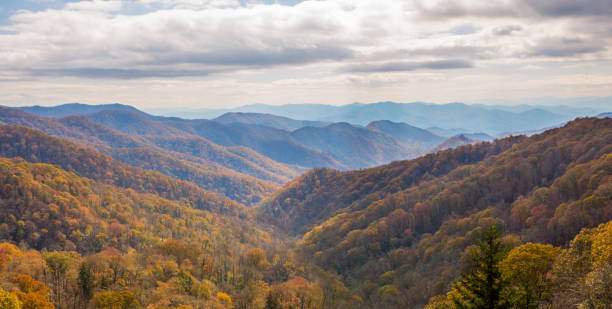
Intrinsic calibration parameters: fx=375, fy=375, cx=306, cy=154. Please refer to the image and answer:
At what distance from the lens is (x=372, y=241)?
476ft

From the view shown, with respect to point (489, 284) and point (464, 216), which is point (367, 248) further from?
point (489, 284)

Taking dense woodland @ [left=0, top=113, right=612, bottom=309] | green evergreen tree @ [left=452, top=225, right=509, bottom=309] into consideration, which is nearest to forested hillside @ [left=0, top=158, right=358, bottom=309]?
dense woodland @ [left=0, top=113, right=612, bottom=309]

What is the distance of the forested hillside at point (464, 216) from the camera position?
8575 centimetres

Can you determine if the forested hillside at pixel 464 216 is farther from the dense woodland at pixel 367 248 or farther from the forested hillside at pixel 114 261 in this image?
the forested hillside at pixel 114 261

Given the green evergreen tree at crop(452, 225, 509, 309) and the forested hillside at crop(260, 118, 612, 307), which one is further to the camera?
the forested hillside at crop(260, 118, 612, 307)

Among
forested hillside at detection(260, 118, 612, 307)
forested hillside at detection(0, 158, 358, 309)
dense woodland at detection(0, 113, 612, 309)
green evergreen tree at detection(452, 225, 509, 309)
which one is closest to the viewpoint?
green evergreen tree at detection(452, 225, 509, 309)

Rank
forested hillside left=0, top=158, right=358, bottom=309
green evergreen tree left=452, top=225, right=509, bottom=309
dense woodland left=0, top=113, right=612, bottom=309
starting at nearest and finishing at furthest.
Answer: green evergreen tree left=452, top=225, right=509, bottom=309
dense woodland left=0, top=113, right=612, bottom=309
forested hillside left=0, top=158, right=358, bottom=309

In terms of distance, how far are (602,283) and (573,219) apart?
4857 centimetres

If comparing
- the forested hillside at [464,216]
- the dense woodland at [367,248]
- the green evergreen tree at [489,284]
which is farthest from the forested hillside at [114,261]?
the green evergreen tree at [489,284]

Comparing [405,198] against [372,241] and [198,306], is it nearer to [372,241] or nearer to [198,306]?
[372,241]

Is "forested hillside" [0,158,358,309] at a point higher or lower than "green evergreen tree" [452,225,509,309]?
lower

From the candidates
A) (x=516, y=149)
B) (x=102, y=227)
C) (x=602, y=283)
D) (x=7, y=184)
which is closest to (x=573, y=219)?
(x=602, y=283)

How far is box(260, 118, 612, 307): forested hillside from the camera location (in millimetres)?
85750

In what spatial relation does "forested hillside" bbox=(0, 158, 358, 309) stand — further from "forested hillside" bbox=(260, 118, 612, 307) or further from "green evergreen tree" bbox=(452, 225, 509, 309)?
"green evergreen tree" bbox=(452, 225, 509, 309)
